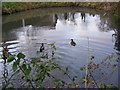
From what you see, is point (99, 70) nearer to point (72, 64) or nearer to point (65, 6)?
point (72, 64)

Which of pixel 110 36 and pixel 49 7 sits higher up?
pixel 49 7

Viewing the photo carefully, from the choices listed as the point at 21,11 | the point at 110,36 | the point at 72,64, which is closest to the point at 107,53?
the point at 72,64

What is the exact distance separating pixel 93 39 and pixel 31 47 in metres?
2.44

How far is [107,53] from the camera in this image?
5.84 metres

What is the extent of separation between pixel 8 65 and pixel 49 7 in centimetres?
1549

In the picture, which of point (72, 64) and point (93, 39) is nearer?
point (72, 64)

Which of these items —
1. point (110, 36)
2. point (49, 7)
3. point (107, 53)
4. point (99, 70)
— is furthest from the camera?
point (49, 7)

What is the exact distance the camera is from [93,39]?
24.7 feet

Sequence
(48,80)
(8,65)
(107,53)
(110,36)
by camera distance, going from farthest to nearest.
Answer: (110,36), (107,53), (8,65), (48,80)

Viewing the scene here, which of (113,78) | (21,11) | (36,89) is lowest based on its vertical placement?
(113,78)

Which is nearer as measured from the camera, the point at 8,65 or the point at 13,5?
the point at 8,65

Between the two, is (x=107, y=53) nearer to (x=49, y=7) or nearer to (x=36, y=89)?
(x=36, y=89)

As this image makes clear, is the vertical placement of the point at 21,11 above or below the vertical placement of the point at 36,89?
above

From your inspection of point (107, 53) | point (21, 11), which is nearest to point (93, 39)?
point (107, 53)
